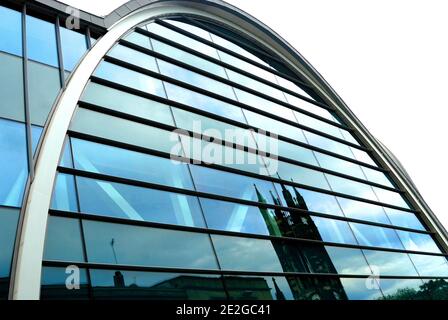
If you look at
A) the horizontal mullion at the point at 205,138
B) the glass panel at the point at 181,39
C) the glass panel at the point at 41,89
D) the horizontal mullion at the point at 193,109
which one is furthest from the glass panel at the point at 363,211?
the glass panel at the point at 41,89

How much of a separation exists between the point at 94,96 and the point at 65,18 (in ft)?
9.65

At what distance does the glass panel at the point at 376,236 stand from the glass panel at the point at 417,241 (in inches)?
26.3

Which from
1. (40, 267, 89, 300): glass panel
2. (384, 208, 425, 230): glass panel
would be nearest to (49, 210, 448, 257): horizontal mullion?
(40, 267, 89, 300): glass panel

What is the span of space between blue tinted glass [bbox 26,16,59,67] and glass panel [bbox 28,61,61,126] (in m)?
0.30

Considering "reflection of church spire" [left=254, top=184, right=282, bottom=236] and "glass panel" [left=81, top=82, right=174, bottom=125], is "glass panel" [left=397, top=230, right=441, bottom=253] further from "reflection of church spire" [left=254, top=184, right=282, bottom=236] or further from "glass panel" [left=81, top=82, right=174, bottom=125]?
"glass panel" [left=81, top=82, right=174, bottom=125]

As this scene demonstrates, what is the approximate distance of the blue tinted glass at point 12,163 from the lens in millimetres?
6141

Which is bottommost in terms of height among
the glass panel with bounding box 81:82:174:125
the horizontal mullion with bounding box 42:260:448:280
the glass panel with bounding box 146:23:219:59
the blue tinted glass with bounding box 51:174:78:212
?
the horizontal mullion with bounding box 42:260:448:280

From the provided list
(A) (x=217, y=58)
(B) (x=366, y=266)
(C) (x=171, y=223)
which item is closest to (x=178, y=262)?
(C) (x=171, y=223)

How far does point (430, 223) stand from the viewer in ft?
Result: 59.8

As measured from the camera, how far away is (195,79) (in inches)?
533

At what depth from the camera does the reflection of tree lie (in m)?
12.8

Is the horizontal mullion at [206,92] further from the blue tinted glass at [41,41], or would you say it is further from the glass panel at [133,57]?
the blue tinted glass at [41,41]

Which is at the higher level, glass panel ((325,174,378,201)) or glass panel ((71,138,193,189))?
glass panel ((325,174,378,201))
